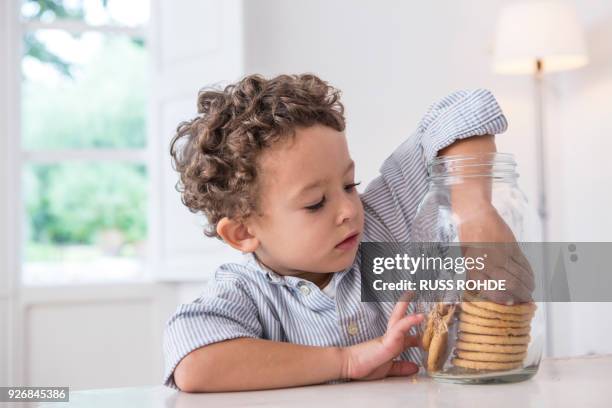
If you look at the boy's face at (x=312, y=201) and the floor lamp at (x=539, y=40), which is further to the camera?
the floor lamp at (x=539, y=40)

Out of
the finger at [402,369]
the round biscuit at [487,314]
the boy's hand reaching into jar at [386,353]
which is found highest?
the round biscuit at [487,314]

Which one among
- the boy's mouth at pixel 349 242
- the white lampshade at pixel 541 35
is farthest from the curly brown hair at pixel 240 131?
the white lampshade at pixel 541 35

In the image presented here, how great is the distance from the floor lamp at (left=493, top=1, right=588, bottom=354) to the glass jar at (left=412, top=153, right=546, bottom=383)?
214 cm

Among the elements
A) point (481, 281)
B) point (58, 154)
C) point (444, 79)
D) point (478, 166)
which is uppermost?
point (444, 79)

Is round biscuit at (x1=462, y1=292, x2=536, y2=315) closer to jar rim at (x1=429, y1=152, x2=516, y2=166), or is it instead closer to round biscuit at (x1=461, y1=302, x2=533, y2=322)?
round biscuit at (x1=461, y1=302, x2=533, y2=322)

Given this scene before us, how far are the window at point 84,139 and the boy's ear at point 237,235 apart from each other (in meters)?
2.62

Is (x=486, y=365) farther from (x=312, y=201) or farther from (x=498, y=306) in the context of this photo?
(x=312, y=201)

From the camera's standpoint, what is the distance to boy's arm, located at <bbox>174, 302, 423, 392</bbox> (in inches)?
31.6

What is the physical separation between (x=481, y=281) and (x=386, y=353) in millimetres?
157

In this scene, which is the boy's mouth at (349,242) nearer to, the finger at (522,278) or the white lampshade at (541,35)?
the finger at (522,278)

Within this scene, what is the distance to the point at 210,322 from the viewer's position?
2.81 feet

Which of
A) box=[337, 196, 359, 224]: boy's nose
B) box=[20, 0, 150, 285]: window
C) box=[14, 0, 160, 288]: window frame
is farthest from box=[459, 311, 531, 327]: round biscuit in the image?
box=[20, 0, 150, 285]: window

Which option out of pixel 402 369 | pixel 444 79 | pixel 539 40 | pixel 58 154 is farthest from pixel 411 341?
pixel 58 154

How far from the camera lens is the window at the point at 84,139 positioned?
3.47 m
